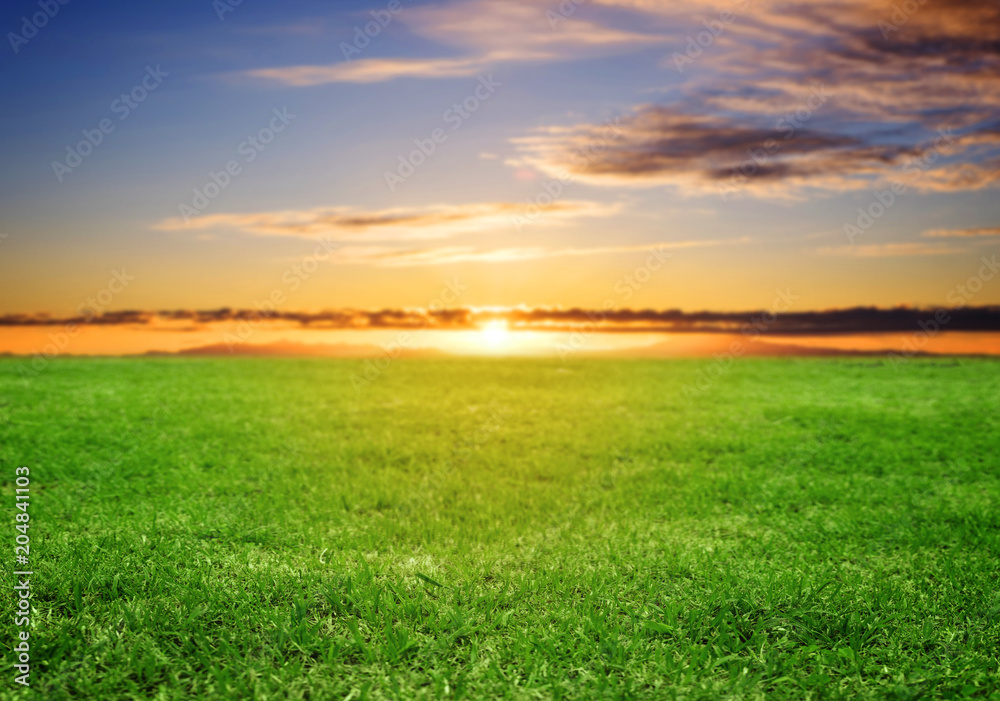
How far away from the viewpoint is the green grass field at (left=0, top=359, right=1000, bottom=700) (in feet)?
14.3

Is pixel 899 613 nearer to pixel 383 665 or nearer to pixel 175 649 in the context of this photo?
pixel 383 665

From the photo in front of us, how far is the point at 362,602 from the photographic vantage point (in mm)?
5047

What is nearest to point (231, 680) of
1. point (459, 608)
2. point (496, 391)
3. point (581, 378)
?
point (459, 608)

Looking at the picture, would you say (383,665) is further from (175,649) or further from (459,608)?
(175,649)

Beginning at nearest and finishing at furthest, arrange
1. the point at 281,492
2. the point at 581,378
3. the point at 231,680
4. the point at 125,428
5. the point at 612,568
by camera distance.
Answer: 1. the point at 231,680
2. the point at 612,568
3. the point at 281,492
4. the point at 125,428
5. the point at 581,378

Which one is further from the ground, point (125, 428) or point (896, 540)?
point (125, 428)

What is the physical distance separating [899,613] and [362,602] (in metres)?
4.10

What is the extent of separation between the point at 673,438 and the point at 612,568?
572 cm

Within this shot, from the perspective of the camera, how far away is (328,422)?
12.2 meters

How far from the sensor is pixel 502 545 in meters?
6.82

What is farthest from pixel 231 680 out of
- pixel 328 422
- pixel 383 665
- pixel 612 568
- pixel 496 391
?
pixel 496 391

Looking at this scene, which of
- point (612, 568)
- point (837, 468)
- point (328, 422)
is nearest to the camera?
point (612, 568)

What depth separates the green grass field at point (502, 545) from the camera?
434 centimetres

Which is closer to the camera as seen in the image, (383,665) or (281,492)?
(383,665)
